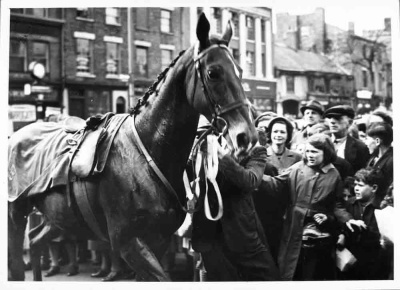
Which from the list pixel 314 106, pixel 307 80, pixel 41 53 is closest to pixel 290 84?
pixel 307 80

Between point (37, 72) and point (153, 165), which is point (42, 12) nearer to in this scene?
point (37, 72)

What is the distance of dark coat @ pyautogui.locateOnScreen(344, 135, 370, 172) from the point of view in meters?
3.36

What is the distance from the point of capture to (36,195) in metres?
3.19

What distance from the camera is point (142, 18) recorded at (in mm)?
3408

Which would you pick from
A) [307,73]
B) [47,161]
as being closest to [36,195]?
[47,161]

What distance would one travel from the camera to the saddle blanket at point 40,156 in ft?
9.69

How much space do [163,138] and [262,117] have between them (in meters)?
1.00

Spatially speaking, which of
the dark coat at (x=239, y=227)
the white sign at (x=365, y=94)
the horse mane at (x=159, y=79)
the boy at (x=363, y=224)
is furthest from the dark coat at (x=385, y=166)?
the horse mane at (x=159, y=79)

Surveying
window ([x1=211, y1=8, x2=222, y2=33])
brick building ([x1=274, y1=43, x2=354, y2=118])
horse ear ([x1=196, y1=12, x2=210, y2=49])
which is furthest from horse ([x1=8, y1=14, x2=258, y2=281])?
brick building ([x1=274, y1=43, x2=354, y2=118])

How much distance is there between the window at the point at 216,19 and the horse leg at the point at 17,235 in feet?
5.88

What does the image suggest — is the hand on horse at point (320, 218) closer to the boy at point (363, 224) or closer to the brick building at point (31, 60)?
the boy at point (363, 224)

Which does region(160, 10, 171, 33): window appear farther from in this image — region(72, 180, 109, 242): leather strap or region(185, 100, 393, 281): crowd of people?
region(72, 180, 109, 242): leather strap

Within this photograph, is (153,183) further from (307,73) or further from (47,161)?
(307,73)

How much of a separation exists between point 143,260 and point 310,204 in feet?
3.76
